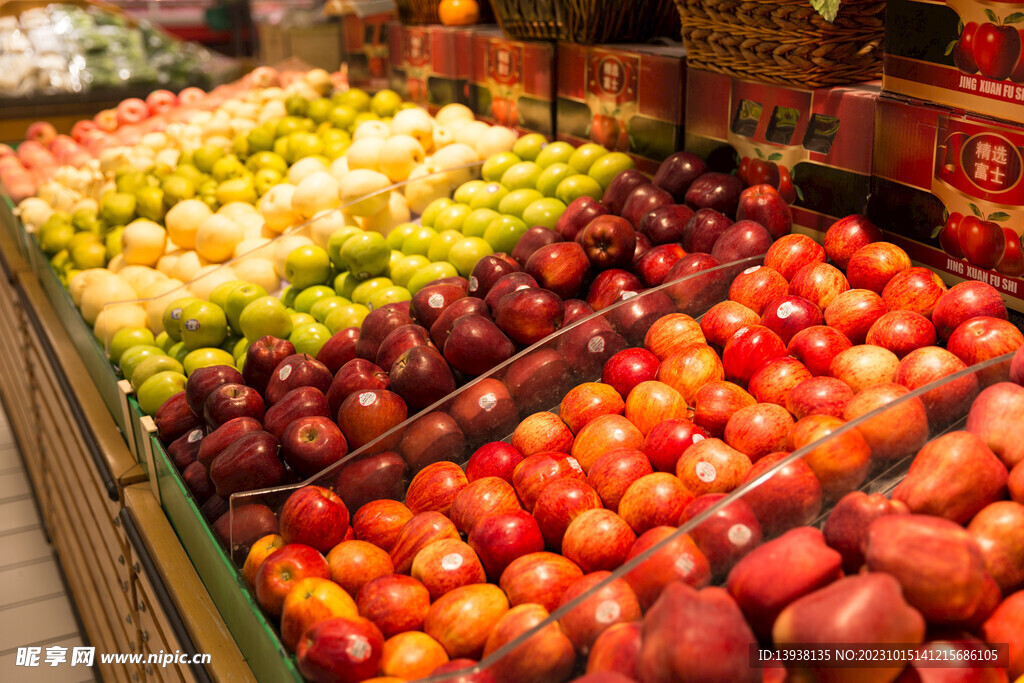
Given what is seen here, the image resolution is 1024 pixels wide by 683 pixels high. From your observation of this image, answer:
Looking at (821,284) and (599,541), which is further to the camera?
(821,284)

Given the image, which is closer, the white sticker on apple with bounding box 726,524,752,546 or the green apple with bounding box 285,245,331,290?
the white sticker on apple with bounding box 726,524,752,546

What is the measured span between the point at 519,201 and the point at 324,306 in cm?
61

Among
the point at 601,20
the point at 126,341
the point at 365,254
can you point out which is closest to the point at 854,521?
the point at 365,254

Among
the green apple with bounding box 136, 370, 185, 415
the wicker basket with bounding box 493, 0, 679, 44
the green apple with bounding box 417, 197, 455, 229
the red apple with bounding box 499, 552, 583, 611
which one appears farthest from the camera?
the green apple with bounding box 417, 197, 455, 229

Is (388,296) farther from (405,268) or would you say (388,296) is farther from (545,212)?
→ (545,212)

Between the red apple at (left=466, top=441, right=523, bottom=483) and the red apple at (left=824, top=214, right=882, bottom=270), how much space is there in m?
0.75

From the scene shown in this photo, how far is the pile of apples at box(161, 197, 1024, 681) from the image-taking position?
34.9 inches

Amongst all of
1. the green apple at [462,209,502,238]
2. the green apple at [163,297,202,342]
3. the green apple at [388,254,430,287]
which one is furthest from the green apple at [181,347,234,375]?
the green apple at [462,209,502,238]

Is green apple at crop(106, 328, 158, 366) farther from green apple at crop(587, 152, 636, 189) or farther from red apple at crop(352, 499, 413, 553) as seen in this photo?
green apple at crop(587, 152, 636, 189)

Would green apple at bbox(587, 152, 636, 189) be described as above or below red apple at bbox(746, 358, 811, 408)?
above

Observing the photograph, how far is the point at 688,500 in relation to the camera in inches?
47.4

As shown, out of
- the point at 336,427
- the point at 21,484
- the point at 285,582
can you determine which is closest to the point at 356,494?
the point at 336,427

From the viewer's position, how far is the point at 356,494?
147 cm

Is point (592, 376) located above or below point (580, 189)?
below
